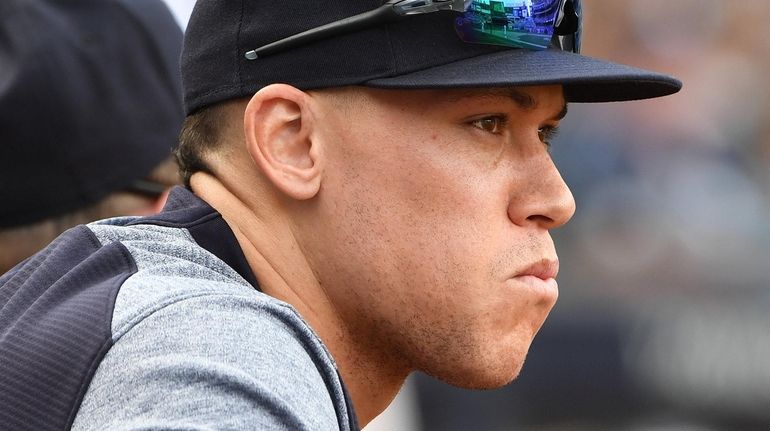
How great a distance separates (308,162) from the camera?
234 centimetres

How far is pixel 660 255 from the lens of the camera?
6.83 metres

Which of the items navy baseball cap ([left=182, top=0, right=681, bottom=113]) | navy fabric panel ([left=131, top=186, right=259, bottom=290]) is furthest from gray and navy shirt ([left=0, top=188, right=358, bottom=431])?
navy baseball cap ([left=182, top=0, right=681, bottom=113])

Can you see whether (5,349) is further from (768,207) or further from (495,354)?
(768,207)

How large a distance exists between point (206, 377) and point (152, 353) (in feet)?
0.36

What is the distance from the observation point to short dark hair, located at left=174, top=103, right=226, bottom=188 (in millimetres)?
2475

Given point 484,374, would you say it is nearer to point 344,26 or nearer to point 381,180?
point 381,180

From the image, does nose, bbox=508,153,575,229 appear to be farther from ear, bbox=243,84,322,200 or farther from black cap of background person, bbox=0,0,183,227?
black cap of background person, bbox=0,0,183,227

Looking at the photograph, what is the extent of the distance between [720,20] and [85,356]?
6759 millimetres

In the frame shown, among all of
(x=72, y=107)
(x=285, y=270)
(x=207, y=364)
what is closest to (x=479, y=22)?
(x=285, y=270)

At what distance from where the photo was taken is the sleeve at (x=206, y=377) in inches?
59.6

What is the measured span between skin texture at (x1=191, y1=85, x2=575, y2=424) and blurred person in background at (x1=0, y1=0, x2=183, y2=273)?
95 cm

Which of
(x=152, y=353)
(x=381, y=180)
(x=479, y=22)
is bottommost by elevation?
(x=152, y=353)

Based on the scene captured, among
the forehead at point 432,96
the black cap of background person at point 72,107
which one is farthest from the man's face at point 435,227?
the black cap of background person at point 72,107

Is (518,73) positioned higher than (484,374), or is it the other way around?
(518,73)
